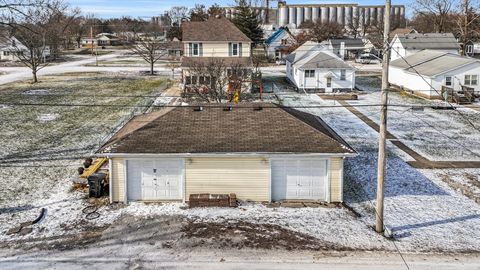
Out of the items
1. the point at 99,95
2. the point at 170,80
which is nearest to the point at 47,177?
the point at 99,95

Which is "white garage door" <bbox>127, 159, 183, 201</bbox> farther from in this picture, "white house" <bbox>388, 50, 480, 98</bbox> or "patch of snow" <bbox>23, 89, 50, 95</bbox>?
"patch of snow" <bbox>23, 89, 50, 95</bbox>

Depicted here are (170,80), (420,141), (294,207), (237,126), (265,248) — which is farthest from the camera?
(170,80)

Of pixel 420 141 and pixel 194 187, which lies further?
pixel 420 141

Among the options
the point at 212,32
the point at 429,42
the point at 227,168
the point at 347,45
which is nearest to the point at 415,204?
the point at 227,168

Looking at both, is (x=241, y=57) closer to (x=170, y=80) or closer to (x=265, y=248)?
(x=170, y=80)

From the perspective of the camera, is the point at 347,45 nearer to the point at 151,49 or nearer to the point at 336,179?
the point at 151,49
